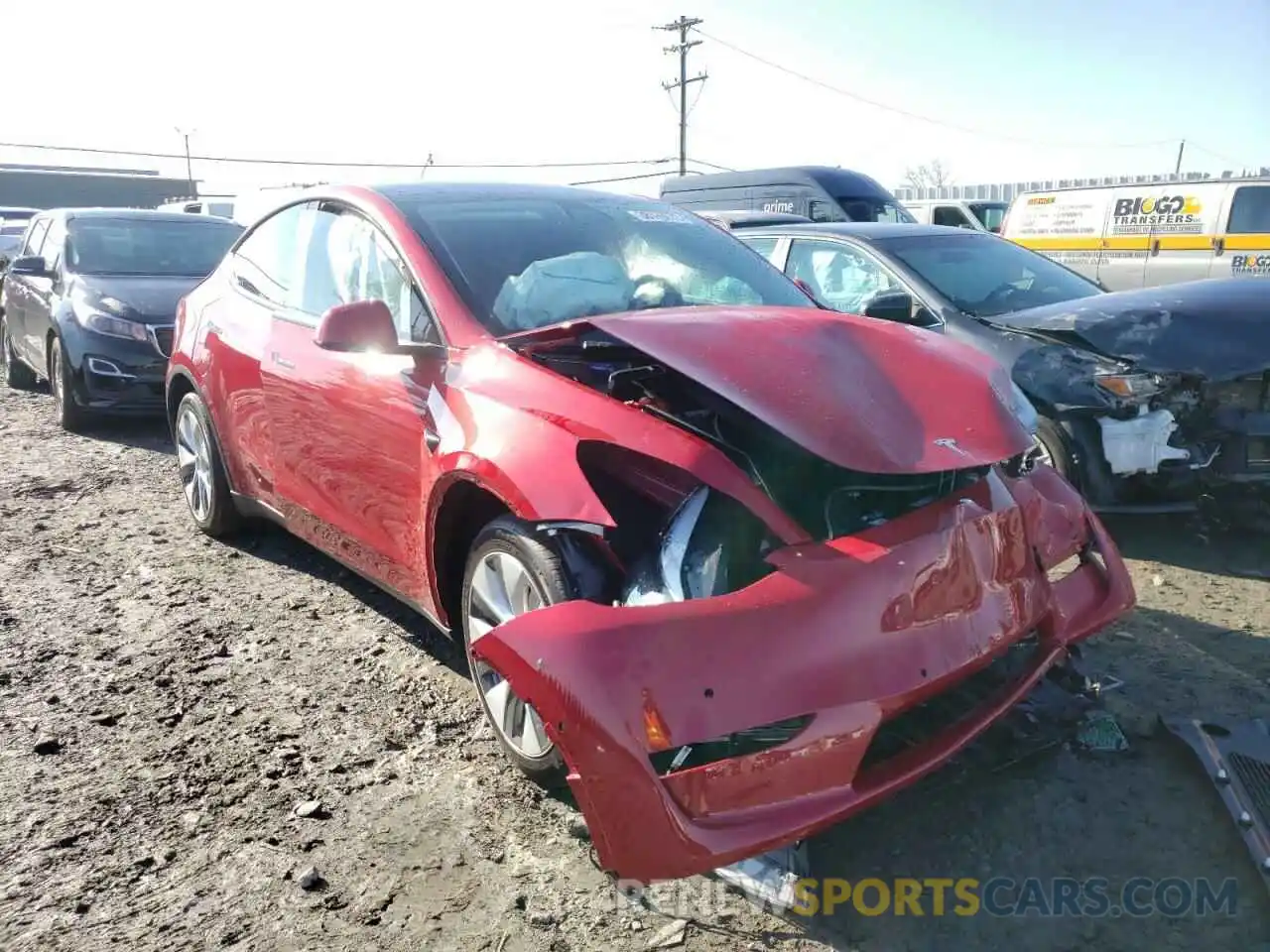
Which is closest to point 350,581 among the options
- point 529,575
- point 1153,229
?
point 529,575

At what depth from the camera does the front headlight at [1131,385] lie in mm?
4586

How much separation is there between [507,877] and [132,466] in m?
5.41

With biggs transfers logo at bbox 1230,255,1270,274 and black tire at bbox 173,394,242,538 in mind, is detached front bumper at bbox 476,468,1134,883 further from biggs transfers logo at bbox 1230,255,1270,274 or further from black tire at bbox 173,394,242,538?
biggs transfers logo at bbox 1230,255,1270,274

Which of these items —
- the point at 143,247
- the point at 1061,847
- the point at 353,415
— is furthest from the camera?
the point at 143,247

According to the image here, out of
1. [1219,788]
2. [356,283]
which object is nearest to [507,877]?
[1219,788]

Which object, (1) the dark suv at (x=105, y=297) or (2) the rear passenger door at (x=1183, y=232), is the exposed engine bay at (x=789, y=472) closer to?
(1) the dark suv at (x=105, y=297)

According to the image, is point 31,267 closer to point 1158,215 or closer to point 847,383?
point 847,383

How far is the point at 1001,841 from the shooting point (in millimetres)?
2588

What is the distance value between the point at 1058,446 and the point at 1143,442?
352 mm

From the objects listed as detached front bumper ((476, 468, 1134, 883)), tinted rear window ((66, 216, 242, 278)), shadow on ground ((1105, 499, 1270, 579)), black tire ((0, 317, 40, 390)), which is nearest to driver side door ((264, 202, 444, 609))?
detached front bumper ((476, 468, 1134, 883))

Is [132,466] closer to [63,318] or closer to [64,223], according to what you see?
[63,318]

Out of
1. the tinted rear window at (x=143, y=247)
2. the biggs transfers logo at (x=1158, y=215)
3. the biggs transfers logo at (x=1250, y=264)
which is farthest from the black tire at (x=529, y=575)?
the biggs transfers logo at (x=1158, y=215)

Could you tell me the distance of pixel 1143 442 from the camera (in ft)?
14.9

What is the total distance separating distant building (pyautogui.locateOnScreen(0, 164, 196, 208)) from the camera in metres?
55.9
